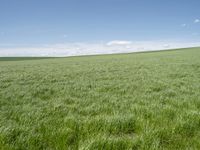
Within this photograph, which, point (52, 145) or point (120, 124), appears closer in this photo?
point (52, 145)

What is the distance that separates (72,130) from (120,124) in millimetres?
1014

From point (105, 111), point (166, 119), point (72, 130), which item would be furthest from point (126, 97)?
point (72, 130)

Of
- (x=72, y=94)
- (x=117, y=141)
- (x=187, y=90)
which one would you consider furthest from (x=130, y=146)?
(x=187, y=90)

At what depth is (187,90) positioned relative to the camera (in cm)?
740

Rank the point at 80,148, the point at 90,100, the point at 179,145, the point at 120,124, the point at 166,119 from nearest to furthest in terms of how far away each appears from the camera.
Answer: the point at 80,148 < the point at 179,145 < the point at 120,124 < the point at 166,119 < the point at 90,100

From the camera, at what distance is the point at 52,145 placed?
3.03 metres

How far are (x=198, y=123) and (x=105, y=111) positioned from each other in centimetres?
219

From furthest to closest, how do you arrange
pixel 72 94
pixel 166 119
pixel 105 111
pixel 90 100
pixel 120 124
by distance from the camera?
pixel 72 94, pixel 90 100, pixel 105 111, pixel 166 119, pixel 120 124

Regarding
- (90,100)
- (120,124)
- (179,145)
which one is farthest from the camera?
(90,100)

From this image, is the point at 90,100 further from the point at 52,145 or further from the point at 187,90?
the point at 187,90

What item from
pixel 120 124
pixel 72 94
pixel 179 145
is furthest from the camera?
pixel 72 94

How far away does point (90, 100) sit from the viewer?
6121 mm

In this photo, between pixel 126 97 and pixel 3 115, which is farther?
pixel 126 97

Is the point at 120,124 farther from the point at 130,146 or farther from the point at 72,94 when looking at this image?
the point at 72,94
